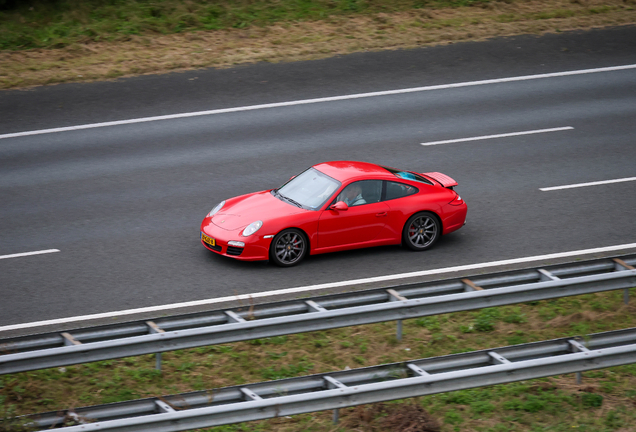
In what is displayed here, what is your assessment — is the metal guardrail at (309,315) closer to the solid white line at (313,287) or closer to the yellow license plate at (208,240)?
the solid white line at (313,287)

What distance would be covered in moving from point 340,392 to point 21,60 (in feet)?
52.1

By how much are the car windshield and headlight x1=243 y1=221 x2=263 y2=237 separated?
765 millimetres

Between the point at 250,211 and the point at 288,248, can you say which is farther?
the point at 250,211

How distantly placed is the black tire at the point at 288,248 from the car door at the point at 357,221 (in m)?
0.27

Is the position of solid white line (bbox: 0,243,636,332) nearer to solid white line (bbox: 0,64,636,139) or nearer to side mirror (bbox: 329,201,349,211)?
side mirror (bbox: 329,201,349,211)

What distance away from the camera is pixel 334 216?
10906mm

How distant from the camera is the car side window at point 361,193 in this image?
1109 centimetres

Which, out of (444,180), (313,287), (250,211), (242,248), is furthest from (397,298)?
(444,180)

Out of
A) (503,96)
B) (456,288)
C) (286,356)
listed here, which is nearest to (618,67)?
(503,96)

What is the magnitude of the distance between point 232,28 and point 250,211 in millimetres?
11807

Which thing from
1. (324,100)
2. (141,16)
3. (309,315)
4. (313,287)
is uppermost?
(141,16)

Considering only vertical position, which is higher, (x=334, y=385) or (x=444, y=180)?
(x=444, y=180)

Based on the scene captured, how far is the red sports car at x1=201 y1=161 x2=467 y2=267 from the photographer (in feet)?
35.1

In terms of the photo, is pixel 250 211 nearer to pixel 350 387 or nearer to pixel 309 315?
pixel 309 315
